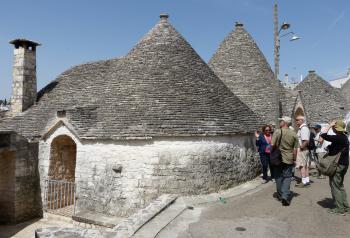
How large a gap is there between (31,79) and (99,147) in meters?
6.40

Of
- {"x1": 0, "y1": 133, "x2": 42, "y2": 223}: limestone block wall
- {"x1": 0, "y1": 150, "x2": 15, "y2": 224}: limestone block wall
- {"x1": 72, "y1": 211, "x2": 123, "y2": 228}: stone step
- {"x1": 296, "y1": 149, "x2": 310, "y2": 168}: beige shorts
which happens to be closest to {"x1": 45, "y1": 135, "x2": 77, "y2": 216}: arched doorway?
{"x1": 0, "y1": 133, "x2": 42, "y2": 223}: limestone block wall

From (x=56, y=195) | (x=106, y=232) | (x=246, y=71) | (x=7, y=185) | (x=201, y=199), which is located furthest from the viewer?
(x=246, y=71)

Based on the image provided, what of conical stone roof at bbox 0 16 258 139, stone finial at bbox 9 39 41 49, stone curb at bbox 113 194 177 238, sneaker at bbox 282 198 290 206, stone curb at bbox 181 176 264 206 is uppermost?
stone finial at bbox 9 39 41 49

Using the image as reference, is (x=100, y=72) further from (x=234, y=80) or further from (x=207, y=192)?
(x=207, y=192)

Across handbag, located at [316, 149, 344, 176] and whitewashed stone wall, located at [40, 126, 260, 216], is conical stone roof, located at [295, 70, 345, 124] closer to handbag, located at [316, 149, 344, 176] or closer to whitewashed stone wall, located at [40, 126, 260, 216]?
whitewashed stone wall, located at [40, 126, 260, 216]

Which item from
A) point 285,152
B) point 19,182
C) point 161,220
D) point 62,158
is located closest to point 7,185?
point 19,182

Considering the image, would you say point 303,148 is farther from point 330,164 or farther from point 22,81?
point 22,81

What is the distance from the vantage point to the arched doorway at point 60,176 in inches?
402

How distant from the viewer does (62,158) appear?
10.6 m

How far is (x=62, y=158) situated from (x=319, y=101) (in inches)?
601

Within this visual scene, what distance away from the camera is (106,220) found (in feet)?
26.1

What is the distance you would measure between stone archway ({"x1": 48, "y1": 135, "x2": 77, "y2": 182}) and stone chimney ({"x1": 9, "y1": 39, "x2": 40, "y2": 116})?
3.58 m

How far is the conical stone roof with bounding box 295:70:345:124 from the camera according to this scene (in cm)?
1802

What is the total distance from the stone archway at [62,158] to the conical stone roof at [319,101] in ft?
41.3
